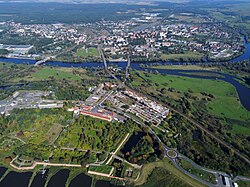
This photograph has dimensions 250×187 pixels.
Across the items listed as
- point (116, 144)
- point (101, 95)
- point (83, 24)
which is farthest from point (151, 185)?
point (83, 24)

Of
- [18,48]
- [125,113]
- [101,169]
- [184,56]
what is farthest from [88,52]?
[101,169]

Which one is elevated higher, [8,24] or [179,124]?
[179,124]

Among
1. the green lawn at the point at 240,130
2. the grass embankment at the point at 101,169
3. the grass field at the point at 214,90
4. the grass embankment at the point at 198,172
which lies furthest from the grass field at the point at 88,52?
the grass embankment at the point at 198,172

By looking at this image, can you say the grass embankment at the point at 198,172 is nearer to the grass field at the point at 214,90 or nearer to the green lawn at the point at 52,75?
the grass field at the point at 214,90

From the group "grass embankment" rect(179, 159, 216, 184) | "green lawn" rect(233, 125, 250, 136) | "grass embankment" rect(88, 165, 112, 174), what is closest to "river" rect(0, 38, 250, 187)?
"grass embankment" rect(88, 165, 112, 174)

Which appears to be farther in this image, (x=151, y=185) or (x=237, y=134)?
(x=237, y=134)

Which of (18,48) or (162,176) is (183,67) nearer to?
(162,176)

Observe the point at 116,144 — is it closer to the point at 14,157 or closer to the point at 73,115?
the point at 73,115
